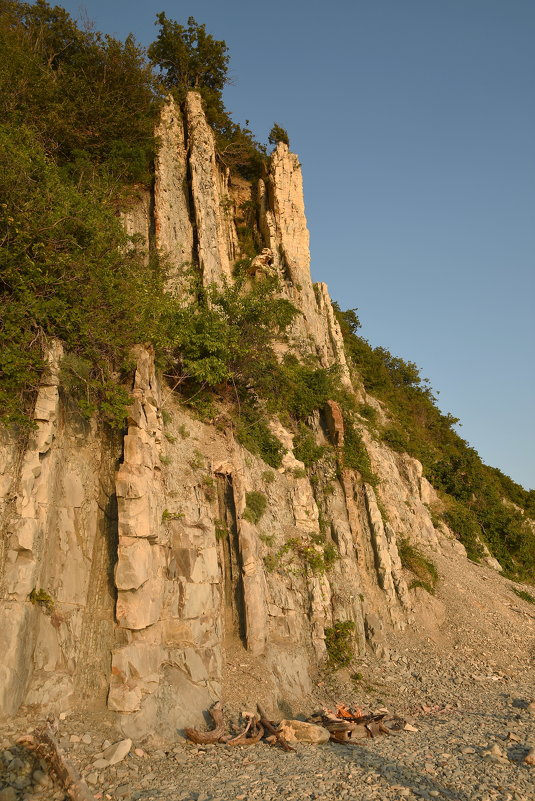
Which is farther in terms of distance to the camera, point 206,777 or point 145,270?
point 145,270

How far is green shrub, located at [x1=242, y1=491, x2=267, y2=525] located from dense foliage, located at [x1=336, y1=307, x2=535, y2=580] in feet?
35.5

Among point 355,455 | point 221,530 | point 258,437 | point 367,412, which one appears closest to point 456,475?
point 367,412

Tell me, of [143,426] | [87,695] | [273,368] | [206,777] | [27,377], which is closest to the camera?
[206,777]

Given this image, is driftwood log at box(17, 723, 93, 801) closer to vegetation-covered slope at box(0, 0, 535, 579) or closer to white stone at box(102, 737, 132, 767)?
white stone at box(102, 737, 132, 767)

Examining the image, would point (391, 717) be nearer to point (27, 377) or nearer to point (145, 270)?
point (27, 377)

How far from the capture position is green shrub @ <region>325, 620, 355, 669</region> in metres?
13.2

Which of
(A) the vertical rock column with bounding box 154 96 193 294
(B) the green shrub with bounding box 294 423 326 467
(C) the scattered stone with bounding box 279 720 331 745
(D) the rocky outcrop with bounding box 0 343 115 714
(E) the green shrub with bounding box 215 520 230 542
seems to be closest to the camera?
(D) the rocky outcrop with bounding box 0 343 115 714

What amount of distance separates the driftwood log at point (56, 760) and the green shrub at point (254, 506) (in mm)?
7017

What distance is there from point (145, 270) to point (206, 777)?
12.8m

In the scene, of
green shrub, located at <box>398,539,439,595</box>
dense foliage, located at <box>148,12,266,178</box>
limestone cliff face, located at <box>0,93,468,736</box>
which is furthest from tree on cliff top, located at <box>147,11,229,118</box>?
green shrub, located at <box>398,539,439,595</box>

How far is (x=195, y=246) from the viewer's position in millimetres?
20797

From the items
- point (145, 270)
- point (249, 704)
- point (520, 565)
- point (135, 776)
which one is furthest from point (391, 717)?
point (520, 565)

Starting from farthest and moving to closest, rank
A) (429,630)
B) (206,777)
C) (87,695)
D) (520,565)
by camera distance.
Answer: (520,565)
(429,630)
(87,695)
(206,777)

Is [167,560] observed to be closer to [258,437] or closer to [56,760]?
[56,760]
